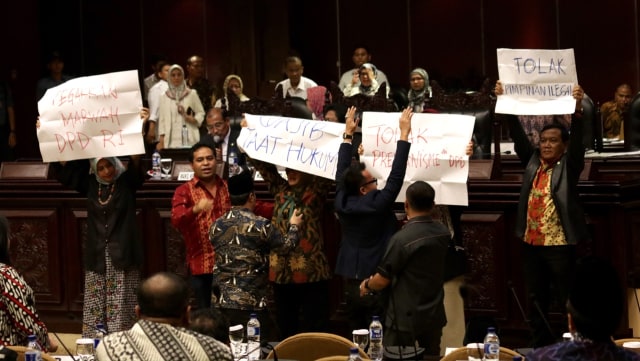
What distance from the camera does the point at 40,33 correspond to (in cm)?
1597

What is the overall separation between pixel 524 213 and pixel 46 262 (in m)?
3.50

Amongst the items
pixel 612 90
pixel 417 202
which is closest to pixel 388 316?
pixel 417 202

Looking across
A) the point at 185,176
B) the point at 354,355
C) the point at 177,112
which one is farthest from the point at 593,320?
the point at 177,112

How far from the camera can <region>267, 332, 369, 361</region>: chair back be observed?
4.86 meters

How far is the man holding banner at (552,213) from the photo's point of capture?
6.46m

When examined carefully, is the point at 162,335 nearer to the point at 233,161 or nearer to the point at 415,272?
the point at 415,272

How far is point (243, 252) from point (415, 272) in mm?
884

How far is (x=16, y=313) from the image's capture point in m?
4.93

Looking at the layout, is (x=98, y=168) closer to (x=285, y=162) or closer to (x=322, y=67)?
(x=285, y=162)

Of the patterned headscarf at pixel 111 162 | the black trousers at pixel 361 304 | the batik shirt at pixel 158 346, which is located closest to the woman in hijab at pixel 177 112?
the patterned headscarf at pixel 111 162

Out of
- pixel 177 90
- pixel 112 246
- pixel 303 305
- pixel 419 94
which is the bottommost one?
pixel 303 305

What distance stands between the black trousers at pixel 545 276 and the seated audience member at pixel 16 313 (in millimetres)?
2797

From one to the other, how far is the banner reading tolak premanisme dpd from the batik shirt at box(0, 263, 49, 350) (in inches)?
79.3

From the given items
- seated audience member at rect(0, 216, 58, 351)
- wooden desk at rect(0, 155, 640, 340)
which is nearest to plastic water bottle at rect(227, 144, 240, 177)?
wooden desk at rect(0, 155, 640, 340)
